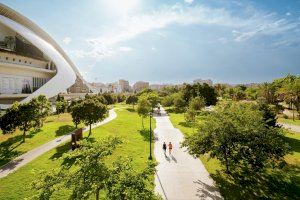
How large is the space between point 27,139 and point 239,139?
2150 cm

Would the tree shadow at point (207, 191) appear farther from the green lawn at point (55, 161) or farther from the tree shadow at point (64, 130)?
the tree shadow at point (64, 130)

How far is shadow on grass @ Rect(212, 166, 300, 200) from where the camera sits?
1638 cm

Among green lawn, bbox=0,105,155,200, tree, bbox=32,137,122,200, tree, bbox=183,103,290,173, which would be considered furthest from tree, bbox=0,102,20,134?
tree, bbox=32,137,122,200

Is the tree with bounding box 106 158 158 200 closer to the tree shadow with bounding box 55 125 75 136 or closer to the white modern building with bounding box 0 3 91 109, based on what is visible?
the tree shadow with bounding box 55 125 75 136

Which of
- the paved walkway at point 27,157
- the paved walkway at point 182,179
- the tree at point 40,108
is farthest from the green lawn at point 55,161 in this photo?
the tree at point 40,108

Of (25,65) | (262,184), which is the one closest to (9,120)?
(25,65)

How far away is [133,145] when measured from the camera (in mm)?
27719

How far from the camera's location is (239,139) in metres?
17.7

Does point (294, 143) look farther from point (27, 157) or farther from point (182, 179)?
point (27, 157)

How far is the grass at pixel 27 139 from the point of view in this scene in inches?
893

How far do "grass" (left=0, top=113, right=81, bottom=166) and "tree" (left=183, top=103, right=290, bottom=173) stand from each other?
49.6ft

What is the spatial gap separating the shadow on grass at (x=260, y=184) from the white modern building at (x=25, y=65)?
31.6m

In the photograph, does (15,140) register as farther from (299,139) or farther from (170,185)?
(299,139)

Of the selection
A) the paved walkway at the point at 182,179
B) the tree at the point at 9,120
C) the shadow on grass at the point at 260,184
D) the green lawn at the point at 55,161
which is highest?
the tree at the point at 9,120
